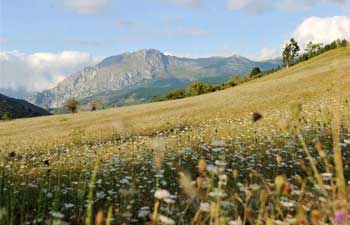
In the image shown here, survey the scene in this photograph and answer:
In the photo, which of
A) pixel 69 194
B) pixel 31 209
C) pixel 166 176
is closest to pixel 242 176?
pixel 166 176

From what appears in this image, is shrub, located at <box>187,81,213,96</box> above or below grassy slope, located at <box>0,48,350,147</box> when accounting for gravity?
above

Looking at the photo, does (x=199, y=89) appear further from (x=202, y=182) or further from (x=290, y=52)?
(x=202, y=182)

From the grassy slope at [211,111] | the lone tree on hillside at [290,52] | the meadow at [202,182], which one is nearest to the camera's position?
the meadow at [202,182]

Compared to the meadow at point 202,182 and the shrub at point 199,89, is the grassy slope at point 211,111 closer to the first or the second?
the meadow at point 202,182

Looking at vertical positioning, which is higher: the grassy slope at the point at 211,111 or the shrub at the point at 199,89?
the shrub at the point at 199,89

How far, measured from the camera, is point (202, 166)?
117 inches

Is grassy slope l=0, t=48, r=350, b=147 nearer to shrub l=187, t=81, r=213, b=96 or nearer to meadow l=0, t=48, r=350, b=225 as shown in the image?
meadow l=0, t=48, r=350, b=225

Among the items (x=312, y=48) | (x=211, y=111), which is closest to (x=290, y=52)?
(x=312, y=48)

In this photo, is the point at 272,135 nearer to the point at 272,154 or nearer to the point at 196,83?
the point at 272,154

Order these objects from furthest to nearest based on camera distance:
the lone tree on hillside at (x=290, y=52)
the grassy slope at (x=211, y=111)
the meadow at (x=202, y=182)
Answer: the lone tree on hillside at (x=290, y=52) < the grassy slope at (x=211, y=111) < the meadow at (x=202, y=182)

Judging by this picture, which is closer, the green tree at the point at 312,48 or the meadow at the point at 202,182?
the meadow at the point at 202,182

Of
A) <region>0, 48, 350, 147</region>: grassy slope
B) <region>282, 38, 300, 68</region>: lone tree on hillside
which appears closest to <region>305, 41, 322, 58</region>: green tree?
<region>282, 38, 300, 68</region>: lone tree on hillside

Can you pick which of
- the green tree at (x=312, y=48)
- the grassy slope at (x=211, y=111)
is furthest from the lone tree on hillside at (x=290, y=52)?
the grassy slope at (x=211, y=111)

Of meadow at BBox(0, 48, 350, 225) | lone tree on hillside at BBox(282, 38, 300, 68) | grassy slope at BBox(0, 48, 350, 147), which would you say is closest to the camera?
meadow at BBox(0, 48, 350, 225)
